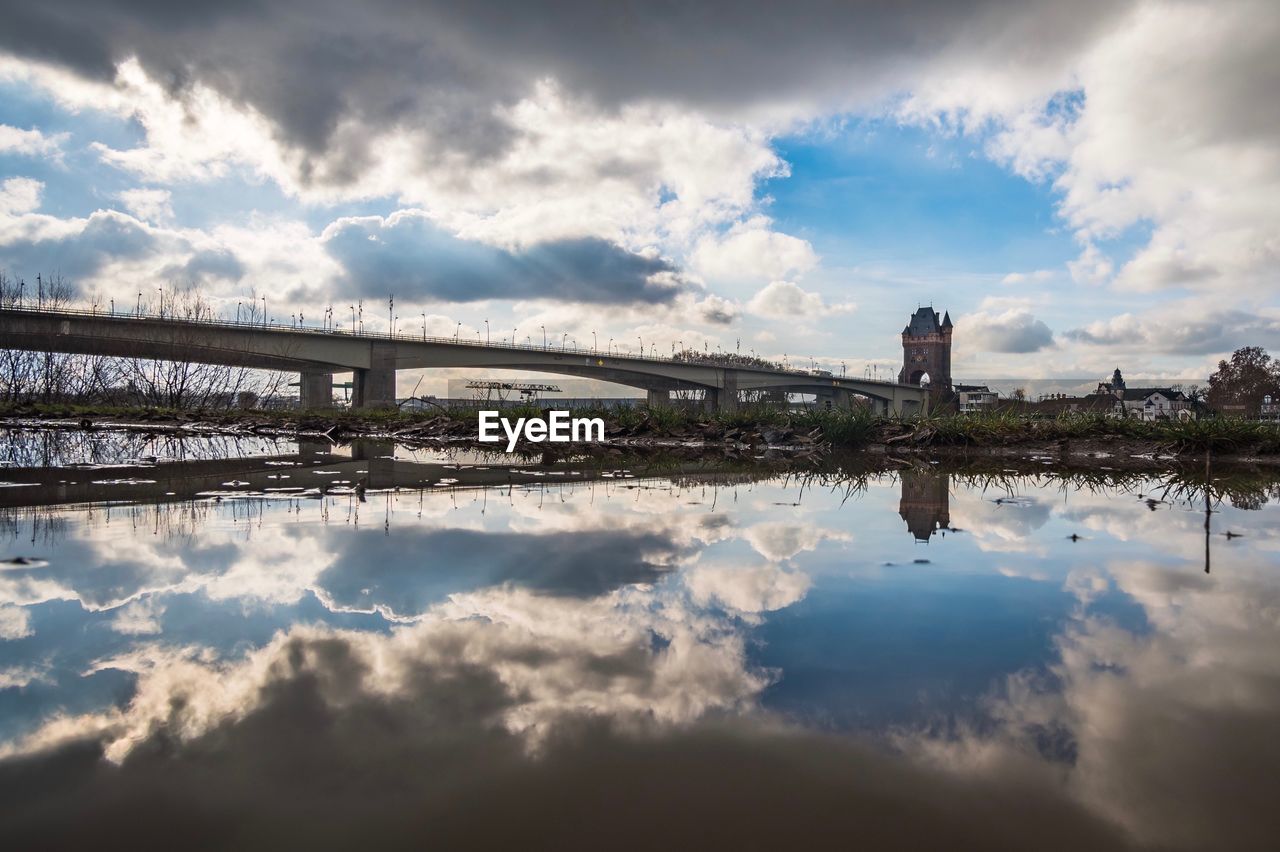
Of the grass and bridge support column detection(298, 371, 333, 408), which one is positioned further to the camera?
bridge support column detection(298, 371, 333, 408)

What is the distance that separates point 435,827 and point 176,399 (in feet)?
122

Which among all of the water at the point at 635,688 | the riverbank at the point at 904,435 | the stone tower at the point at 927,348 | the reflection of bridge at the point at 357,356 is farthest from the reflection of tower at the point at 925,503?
the stone tower at the point at 927,348

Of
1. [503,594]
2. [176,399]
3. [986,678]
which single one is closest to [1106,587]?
[986,678]

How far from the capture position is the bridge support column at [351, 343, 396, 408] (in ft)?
190

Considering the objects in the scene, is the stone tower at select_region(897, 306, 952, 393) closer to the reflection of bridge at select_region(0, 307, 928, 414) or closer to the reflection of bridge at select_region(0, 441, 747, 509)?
the reflection of bridge at select_region(0, 307, 928, 414)

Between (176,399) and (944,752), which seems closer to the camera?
(944,752)

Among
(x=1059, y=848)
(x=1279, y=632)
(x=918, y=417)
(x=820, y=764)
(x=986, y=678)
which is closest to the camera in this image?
(x=1059, y=848)

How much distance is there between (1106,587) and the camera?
300 centimetres

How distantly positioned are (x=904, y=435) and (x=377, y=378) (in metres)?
52.6

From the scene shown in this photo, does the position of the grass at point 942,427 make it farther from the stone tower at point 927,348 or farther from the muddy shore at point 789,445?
the stone tower at point 927,348

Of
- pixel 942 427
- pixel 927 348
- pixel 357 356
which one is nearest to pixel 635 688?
pixel 942 427

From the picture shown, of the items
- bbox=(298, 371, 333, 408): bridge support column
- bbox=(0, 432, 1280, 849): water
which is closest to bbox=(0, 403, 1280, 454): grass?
bbox=(0, 432, 1280, 849): water

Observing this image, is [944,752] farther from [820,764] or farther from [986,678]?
[986,678]

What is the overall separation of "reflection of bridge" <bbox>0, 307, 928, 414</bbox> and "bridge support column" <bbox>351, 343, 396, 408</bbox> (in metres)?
0.08
